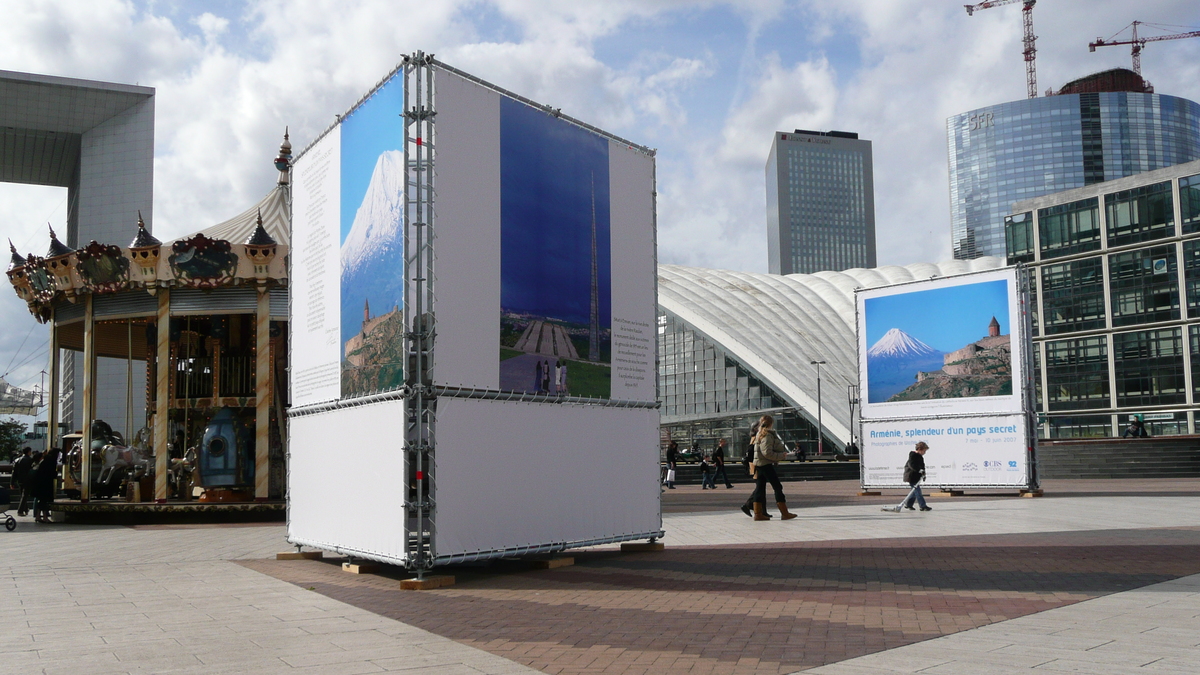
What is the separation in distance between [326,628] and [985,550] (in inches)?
300

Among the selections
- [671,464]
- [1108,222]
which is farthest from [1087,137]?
[671,464]

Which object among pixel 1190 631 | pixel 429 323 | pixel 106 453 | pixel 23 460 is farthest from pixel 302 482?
pixel 23 460

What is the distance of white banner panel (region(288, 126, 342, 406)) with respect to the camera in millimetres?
11234

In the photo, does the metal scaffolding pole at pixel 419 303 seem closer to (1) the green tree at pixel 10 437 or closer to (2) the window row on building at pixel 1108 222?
(2) the window row on building at pixel 1108 222

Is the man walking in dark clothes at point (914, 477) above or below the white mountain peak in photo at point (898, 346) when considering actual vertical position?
below

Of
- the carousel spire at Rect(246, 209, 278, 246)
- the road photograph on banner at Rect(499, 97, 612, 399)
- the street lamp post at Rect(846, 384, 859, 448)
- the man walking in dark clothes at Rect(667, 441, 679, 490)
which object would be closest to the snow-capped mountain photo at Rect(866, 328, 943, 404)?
the man walking in dark clothes at Rect(667, 441, 679, 490)

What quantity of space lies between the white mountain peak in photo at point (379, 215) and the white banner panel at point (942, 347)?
1762 centimetres

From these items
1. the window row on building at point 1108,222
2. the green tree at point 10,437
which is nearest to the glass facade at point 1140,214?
the window row on building at point 1108,222

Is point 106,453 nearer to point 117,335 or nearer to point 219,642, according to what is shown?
point 117,335

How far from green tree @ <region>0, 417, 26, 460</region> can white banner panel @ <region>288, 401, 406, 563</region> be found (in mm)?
87971

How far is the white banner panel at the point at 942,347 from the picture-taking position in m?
23.8

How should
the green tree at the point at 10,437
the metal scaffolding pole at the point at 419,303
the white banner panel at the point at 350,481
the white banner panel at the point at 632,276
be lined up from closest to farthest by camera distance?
the metal scaffolding pole at the point at 419,303
the white banner panel at the point at 350,481
the white banner panel at the point at 632,276
the green tree at the point at 10,437

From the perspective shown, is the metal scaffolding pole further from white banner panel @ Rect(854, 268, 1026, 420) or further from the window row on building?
the window row on building

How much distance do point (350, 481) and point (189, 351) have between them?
14.6 m
